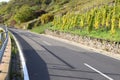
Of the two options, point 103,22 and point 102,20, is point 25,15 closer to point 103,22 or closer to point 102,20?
point 102,20

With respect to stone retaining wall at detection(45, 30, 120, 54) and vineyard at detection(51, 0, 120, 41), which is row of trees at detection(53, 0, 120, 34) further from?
Answer: stone retaining wall at detection(45, 30, 120, 54)

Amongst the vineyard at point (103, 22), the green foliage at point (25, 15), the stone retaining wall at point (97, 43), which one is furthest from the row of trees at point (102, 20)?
the green foliage at point (25, 15)

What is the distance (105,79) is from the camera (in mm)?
13211

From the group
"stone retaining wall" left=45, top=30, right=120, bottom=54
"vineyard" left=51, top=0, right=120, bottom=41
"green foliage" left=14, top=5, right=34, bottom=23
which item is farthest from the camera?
"green foliage" left=14, top=5, right=34, bottom=23

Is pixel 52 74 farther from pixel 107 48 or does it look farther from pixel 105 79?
pixel 107 48

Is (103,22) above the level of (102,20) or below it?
below

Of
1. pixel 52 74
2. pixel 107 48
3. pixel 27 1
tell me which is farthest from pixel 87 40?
pixel 27 1

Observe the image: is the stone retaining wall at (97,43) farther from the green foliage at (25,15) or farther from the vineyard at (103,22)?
the green foliage at (25,15)

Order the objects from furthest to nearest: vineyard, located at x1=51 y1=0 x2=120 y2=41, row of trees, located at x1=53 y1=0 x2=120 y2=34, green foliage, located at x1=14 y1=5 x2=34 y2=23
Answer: green foliage, located at x1=14 y1=5 x2=34 y2=23
row of trees, located at x1=53 y1=0 x2=120 y2=34
vineyard, located at x1=51 y1=0 x2=120 y2=41

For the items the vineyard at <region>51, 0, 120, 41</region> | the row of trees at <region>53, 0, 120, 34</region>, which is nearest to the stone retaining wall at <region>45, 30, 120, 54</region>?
the vineyard at <region>51, 0, 120, 41</region>

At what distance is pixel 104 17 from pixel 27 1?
125 m

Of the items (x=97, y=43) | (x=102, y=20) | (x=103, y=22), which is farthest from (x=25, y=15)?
(x=97, y=43)

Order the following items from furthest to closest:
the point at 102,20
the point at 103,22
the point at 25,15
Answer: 1. the point at 25,15
2. the point at 102,20
3. the point at 103,22

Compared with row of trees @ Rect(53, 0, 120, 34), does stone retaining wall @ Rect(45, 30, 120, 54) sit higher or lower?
lower
